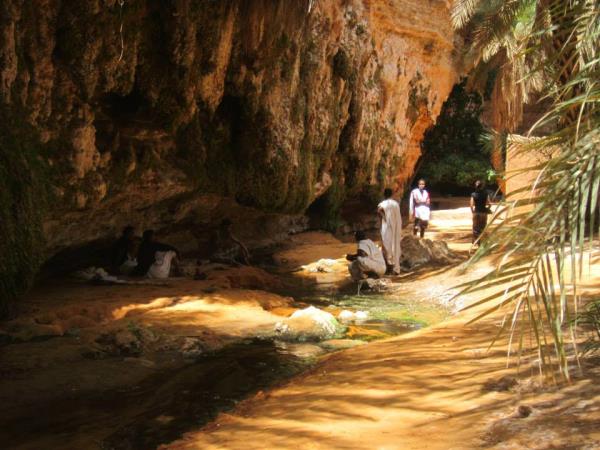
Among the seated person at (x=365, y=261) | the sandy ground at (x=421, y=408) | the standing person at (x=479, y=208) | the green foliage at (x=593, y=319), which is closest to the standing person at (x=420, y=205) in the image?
the standing person at (x=479, y=208)

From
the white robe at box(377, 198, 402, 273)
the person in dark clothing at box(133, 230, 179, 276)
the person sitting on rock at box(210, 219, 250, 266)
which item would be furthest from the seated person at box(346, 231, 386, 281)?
the person in dark clothing at box(133, 230, 179, 276)

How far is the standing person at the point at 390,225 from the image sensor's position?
12.2 m

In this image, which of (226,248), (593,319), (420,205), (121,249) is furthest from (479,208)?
(593,319)

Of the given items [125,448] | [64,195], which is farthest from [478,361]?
[64,195]

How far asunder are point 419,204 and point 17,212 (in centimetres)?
1092

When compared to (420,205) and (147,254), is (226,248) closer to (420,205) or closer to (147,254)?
(147,254)

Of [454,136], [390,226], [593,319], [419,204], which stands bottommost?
[593,319]

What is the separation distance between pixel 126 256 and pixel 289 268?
4.39m

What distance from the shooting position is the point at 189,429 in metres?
4.61

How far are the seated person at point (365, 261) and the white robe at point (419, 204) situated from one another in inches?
177

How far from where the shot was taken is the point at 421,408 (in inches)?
160

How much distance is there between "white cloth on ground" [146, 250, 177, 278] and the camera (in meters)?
10.0

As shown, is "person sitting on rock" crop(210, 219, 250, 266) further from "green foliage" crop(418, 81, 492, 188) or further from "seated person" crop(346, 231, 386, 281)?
"green foliage" crop(418, 81, 492, 188)

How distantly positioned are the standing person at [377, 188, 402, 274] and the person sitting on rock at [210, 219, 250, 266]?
286cm
